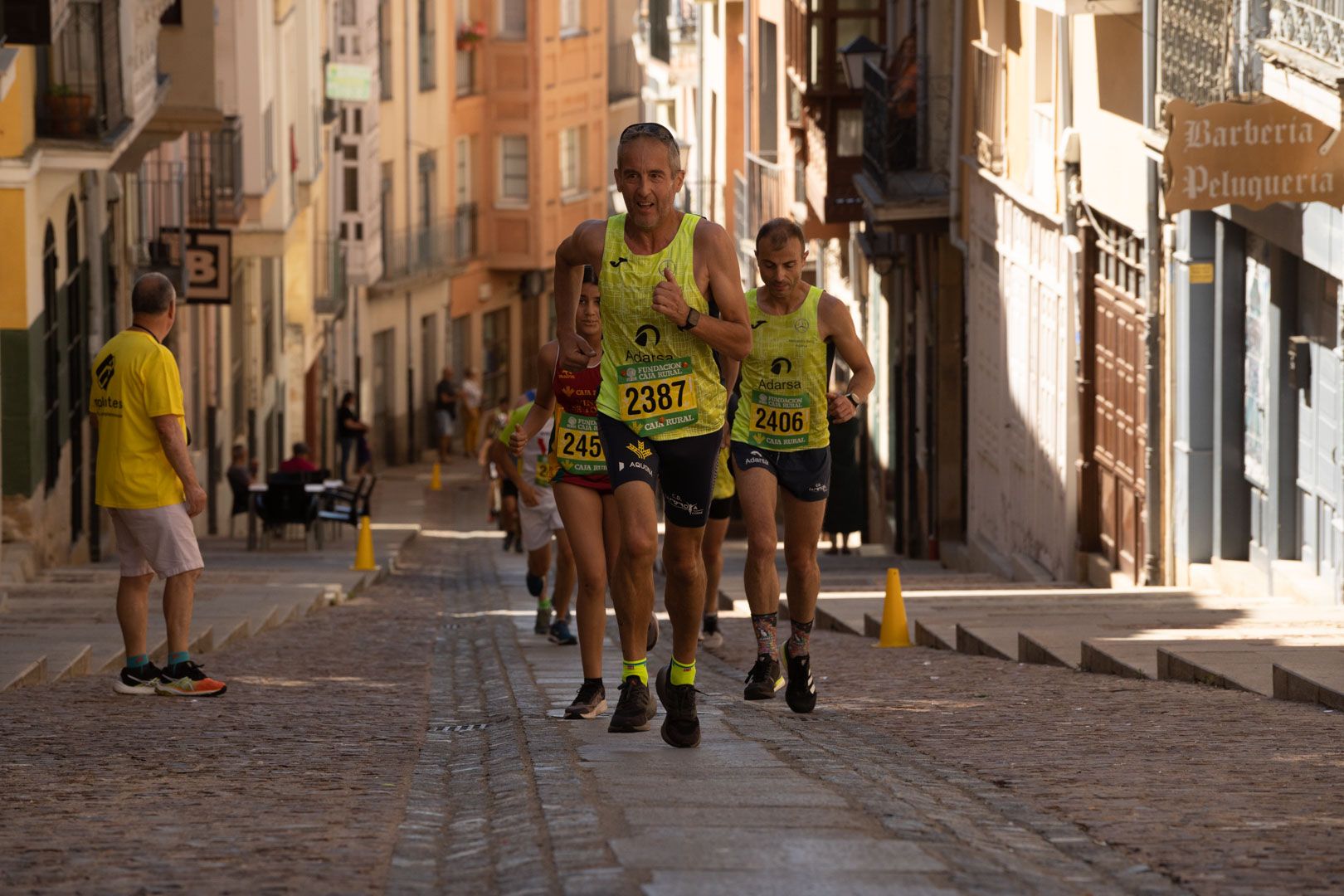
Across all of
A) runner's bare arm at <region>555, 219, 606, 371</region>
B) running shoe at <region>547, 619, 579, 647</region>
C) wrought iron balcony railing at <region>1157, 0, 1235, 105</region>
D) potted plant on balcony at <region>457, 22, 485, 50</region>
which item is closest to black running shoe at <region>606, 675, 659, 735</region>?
runner's bare arm at <region>555, 219, 606, 371</region>

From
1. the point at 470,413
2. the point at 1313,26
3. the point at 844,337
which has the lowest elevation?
the point at 470,413

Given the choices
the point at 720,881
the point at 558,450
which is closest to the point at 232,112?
the point at 558,450

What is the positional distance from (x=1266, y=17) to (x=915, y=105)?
12832mm

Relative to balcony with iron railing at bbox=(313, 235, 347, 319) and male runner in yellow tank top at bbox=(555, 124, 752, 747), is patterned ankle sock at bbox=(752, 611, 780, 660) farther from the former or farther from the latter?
balcony with iron railing at bbox=(313, 235, 347, 319)

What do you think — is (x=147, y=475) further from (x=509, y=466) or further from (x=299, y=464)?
(x=299, y=464)

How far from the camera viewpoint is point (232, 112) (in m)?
34.8

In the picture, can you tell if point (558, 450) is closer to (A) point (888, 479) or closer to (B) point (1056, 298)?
(B) point (1056, 298)

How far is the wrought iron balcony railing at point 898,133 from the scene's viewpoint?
2675 centimetres

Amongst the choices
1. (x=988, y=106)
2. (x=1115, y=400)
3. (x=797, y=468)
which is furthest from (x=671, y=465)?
(x=988, y=106)

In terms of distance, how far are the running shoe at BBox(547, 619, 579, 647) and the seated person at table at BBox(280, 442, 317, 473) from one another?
15135 millimetres

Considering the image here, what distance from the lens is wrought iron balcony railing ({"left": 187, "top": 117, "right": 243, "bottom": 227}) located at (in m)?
31.6

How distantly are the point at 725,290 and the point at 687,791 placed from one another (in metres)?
1.82

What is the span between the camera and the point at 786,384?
9.78m

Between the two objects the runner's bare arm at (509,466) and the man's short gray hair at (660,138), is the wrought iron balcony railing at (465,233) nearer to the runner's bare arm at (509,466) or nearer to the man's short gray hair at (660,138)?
the runner's bare arm at (509,466)
